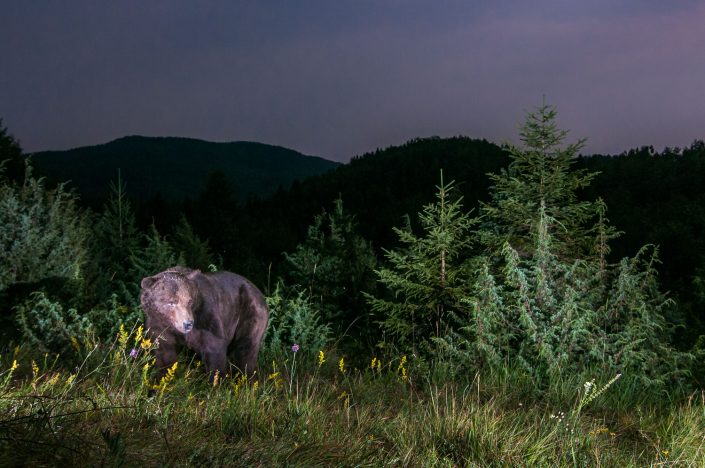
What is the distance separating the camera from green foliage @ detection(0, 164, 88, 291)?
770 centimetres

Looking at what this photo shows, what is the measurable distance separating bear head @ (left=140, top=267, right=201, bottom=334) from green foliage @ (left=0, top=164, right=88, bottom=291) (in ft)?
12.5

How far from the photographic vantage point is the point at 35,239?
310 inches

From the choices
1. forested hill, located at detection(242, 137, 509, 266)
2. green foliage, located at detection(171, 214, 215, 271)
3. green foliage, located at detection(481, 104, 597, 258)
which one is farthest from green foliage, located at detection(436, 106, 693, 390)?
green foliage, located at detection(171, 214, 215, 271)

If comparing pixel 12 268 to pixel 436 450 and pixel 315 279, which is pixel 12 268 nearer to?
pixel 315 279

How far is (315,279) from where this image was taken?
11.1m

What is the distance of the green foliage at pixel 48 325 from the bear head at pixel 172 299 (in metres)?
3.07

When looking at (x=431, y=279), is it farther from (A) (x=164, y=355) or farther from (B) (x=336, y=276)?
(A) (x=164, y=355)

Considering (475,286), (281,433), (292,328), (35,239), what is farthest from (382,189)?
(281,433)

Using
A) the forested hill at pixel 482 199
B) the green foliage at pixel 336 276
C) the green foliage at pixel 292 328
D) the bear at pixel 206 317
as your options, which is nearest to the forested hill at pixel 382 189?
the forested hill at pixel 482 199

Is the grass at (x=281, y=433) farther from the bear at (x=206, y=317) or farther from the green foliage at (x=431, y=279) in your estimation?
the green foliage at (x=431, y=279)

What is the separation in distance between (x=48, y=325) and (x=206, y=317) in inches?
141

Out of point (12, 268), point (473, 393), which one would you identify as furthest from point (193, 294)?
point (12, 268)

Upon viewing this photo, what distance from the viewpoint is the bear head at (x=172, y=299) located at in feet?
14.3

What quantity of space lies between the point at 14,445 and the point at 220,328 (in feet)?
7.66
